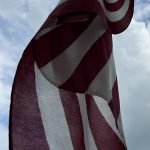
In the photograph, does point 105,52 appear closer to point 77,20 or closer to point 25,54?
point 77,20

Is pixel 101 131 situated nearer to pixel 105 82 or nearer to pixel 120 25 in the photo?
pixel 105 82

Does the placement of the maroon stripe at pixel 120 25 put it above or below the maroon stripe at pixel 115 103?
above

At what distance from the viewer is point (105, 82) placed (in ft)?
11.5

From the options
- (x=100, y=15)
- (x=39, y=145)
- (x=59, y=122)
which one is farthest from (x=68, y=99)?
(x=100, y=15)

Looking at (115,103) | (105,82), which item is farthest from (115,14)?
(115,103)

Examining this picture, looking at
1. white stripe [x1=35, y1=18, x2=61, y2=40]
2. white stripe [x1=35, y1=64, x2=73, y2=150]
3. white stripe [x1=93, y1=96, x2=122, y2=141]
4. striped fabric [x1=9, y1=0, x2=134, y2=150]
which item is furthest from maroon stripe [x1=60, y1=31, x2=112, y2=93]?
white stripe [x1=93, y1=96, x2=122, y2=141]

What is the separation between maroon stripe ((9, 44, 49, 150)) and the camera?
10.9 ft

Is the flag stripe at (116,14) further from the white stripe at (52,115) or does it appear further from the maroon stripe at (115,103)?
the white stripe at (52,115)

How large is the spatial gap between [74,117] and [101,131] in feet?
0.80

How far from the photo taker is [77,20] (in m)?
3.57

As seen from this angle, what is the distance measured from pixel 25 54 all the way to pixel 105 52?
1.90 feet

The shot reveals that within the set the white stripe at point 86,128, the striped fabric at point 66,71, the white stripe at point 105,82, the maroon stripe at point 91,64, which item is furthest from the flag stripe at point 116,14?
the white stripe at point 86,128

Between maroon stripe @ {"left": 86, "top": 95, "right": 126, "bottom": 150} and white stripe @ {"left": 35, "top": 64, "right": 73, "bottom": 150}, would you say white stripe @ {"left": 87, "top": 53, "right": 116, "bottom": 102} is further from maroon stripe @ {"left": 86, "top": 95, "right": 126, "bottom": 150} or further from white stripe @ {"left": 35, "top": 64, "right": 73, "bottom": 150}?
maroon stripe @ {"left": 86, "top": 95, "right": 126, "bottom": 150}

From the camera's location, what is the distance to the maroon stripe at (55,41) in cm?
356
